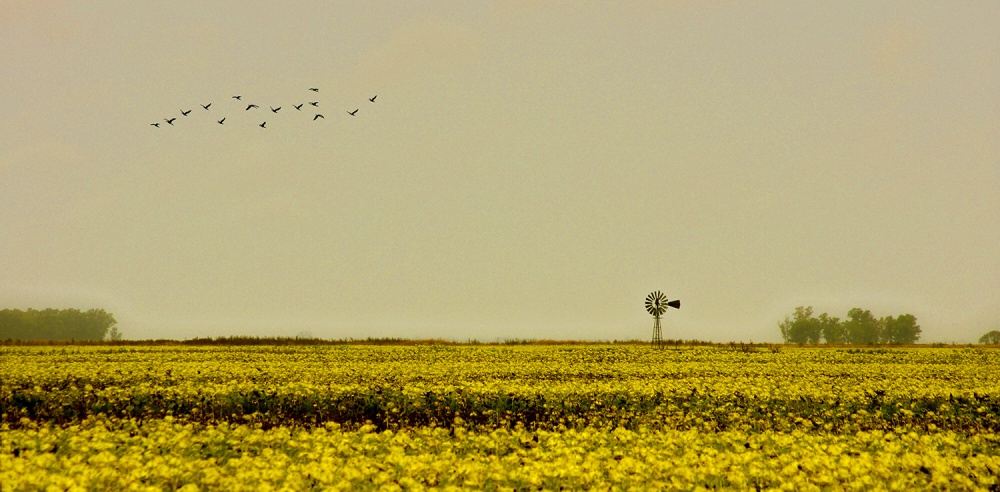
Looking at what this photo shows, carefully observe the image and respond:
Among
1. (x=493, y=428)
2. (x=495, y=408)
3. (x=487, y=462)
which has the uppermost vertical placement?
(x=495, y=408)

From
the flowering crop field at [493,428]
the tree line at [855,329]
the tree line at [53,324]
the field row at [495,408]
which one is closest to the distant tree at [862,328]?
the tree line at [855,329]

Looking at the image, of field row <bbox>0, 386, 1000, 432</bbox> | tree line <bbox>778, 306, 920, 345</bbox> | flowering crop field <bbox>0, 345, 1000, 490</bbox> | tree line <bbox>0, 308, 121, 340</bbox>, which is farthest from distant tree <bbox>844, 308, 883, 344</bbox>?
tree line <bbox>0, 308, 121, 340</bbox>

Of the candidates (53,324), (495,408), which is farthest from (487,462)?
(53,324)

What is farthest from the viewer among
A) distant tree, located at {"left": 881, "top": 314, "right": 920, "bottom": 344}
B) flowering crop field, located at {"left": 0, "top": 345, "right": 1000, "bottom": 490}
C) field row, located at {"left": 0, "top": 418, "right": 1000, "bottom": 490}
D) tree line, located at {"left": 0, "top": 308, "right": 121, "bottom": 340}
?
tree line, located at {"left": 0, "top": 308, "right": 121, "bottom": 340}

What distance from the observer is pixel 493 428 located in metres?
18.8

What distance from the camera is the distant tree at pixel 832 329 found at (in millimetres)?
146875

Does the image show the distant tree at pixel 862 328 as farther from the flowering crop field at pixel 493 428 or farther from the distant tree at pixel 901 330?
the flowering crop field at pixel 493 428

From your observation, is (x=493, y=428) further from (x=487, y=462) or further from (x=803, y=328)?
(x=803, y=328)

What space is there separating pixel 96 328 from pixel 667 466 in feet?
582

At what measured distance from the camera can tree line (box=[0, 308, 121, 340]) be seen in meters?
154

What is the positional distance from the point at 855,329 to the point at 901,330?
28.0 ft

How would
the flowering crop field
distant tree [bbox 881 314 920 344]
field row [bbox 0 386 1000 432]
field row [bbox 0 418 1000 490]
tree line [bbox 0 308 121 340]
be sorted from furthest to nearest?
tree line [bbox 0 308 121 340], distant tree [bbox 881 314 920 344], field row [bbox 0 386 1000 432], the flowering crop field, field row [bbox 0 418 1000 490]

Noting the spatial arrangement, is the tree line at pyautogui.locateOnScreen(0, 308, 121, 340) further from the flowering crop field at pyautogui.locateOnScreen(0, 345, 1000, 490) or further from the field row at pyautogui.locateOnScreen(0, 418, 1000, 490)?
the field row at pyautogui.locateOnScreen(0, 418, 1000, 490)

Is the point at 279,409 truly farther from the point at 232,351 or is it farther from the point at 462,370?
the point at 232,351
